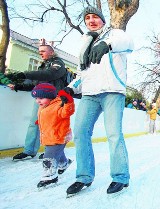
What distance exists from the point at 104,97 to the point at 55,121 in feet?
1.56

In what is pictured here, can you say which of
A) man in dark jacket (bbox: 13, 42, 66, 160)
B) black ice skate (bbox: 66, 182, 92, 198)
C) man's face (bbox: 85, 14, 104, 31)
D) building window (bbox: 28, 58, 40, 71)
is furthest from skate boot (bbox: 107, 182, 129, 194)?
building window (bbox: 28, 58, 40, 71)

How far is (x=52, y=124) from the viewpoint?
8.38 feet

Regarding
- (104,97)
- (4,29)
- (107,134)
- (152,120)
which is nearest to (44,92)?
(104,97)

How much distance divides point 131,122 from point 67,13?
7836mm

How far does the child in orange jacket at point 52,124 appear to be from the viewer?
2473mm

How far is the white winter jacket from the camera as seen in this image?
2232 mm

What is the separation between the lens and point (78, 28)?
1591 cm

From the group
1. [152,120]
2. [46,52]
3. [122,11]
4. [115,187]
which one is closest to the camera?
[115,187]

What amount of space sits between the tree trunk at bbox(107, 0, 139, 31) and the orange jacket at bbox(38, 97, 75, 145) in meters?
7.10

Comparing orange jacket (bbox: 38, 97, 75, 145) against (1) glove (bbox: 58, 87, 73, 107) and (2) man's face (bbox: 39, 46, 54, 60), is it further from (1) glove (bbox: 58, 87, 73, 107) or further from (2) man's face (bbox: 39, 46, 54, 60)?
(2) man's face (bbox: 39, 46, 54, 60)

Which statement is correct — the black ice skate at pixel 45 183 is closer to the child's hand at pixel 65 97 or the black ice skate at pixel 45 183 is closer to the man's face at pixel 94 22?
the child's hand at pixel 65 97

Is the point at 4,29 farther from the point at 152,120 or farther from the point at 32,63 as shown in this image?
the point at 32,63

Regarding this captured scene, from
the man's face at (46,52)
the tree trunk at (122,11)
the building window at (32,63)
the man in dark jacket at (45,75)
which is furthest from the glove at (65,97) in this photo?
the building window at (32,63)

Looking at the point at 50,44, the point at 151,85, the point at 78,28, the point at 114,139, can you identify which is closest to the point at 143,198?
the point at 114,139
